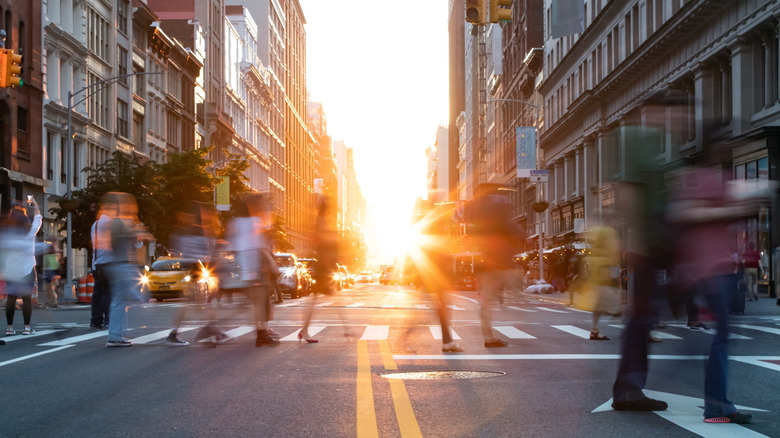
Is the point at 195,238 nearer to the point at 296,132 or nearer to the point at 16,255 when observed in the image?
the point at 16,255

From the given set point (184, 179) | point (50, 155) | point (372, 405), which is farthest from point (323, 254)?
point (184, 179)

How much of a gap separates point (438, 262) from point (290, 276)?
2080cm

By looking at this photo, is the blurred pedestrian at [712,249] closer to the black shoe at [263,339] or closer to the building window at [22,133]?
the black shoe at [263,339]

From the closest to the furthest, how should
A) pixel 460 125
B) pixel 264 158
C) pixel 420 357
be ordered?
pixel 420 357 → pixel 264 158 → pixel 460 125

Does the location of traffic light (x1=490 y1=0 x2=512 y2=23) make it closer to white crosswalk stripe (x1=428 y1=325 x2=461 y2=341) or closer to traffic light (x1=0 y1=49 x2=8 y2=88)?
white crosswalk stripe (x1=428 y1=325 x2=461 y2=341)

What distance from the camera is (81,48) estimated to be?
153 feet

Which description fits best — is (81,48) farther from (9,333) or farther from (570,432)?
(570,432)

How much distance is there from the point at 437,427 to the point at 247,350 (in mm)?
5573

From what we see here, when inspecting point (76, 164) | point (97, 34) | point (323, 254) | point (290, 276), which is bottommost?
point (290, 276)

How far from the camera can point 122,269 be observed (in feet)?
38.8

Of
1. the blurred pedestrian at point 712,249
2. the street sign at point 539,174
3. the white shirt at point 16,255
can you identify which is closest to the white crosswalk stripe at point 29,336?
the white shirt at point 16,255

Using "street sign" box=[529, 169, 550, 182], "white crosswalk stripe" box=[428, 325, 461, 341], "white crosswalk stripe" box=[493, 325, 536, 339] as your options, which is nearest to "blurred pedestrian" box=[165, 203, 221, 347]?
"white crosswalk stripe" box=[428, 325, 461, 341]

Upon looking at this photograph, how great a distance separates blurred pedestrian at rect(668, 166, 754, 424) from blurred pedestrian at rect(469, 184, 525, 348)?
527 centimetres

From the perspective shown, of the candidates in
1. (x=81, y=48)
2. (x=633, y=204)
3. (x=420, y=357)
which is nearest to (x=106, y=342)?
(x=420, y=357)
